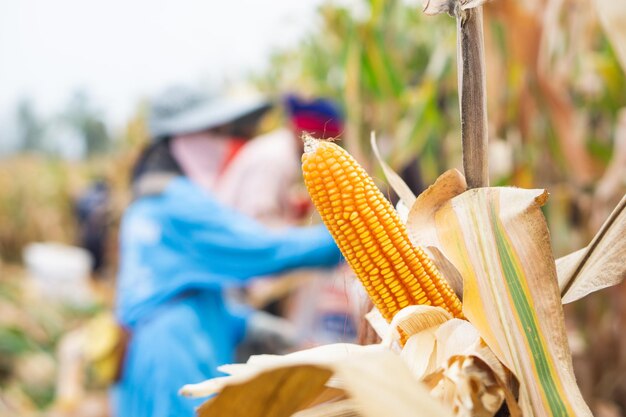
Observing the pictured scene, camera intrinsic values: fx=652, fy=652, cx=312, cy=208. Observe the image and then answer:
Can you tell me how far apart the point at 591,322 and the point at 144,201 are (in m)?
1.21

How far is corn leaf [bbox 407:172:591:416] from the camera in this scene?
0.49 meters

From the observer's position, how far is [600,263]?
0.54 m

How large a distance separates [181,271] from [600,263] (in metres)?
1.19

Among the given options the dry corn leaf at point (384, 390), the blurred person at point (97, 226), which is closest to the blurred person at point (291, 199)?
the dry corn leaf at point (384, 390)

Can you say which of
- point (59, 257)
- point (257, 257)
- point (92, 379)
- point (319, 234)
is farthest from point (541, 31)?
point (59, 257)

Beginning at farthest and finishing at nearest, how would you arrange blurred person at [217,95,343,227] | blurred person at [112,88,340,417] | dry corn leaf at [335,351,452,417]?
blurred person at [217,95,343,227] < blurred person at [112,88,340,417] < dry corn leaf at [335,351,452,417]

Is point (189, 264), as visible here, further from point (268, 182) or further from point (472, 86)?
point (472, 86)

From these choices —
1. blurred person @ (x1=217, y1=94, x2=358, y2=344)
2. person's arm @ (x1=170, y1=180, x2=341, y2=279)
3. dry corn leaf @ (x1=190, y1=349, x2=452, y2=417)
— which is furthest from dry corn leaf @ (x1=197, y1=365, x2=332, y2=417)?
blurred person @ (x1=217, y1=94, x2=358, y2=344)

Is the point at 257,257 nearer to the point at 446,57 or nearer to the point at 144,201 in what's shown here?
the point at 144,201

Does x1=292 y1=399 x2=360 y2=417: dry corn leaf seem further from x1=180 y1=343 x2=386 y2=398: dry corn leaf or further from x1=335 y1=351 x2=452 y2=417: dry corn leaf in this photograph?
x1=335 y1=351 x2=452 y2=417: dry corn leaf

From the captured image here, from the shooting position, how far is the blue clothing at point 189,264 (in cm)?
154

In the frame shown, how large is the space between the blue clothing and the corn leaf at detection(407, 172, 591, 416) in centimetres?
107

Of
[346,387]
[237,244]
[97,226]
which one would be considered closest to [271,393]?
[346,387]

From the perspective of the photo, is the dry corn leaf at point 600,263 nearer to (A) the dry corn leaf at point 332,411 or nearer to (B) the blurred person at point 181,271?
(A) the dry corn leaf at point 332,411
